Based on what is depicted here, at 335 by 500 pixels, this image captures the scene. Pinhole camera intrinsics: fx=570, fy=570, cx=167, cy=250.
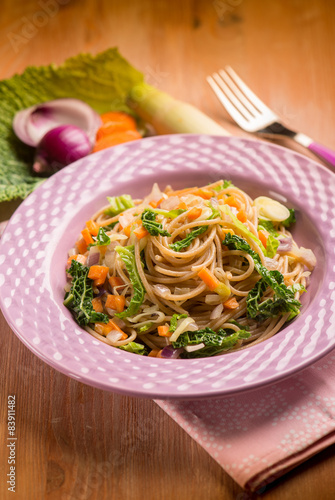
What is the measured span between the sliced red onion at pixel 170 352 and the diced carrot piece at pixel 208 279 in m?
0.52

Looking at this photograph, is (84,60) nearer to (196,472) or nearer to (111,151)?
(111,151)

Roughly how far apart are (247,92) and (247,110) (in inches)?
10.9

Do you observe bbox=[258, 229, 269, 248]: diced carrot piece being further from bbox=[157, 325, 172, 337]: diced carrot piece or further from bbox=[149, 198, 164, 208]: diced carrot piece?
bbox=[157, 325, 172, 337]: diced carrot piece

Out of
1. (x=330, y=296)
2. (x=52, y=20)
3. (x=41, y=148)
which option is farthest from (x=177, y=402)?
(x=52, y=20)

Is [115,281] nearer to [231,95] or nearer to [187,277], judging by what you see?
[187,277]

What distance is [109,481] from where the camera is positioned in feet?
11.2

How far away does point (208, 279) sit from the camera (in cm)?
412

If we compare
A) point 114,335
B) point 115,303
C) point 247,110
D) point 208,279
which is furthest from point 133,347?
point 247,110

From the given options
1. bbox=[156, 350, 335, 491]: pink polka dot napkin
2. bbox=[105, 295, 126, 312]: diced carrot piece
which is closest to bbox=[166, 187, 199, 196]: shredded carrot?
bbox=[105, 295, 126, 312]: diced carrot piece

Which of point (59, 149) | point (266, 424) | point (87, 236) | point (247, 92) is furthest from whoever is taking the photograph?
point (247, 92)

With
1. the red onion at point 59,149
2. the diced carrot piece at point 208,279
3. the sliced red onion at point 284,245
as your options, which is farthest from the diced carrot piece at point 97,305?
the red onion at point 59,149

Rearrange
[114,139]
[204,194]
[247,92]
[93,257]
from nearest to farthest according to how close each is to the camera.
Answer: [93,257] → [204,194] → [114,139] → [247,92]

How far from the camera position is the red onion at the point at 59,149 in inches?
224

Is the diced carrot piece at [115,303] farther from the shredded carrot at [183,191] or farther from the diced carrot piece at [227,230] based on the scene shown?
the shredded carrot at [183,191]
